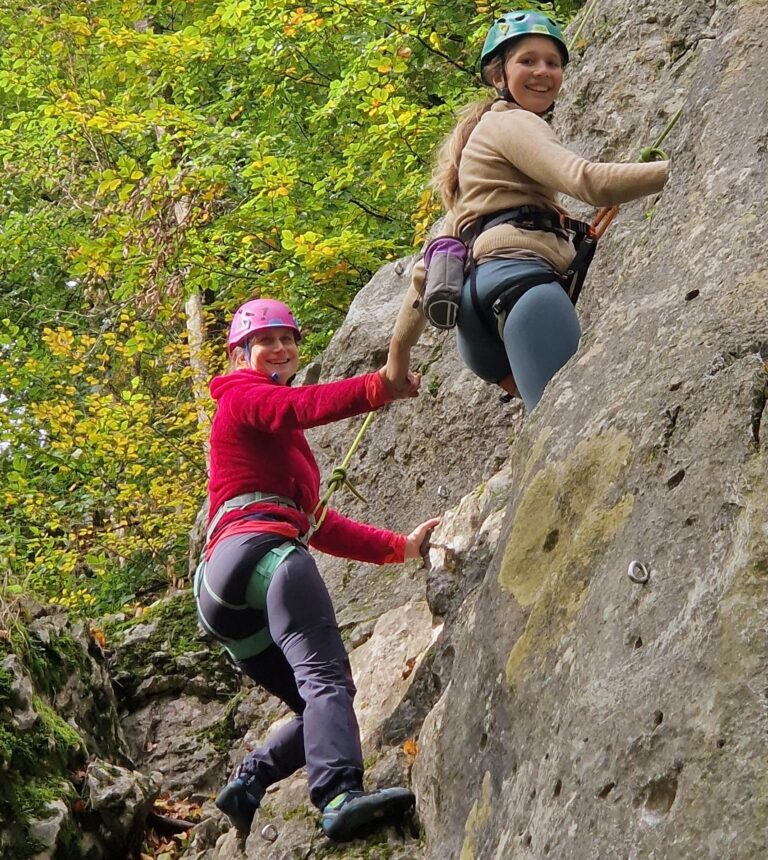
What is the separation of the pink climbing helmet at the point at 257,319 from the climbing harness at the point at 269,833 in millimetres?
2166

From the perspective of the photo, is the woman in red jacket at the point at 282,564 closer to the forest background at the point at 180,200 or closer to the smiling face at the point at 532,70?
the smiling face at the point at 532,70

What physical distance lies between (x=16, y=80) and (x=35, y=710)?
33.3ft

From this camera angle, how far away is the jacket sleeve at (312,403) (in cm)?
433

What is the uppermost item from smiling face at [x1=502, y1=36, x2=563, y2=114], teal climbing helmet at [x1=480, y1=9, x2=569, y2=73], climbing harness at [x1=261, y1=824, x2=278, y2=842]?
teal climbing helmet at [x1=480, y1=9, x2=569, y2=73]

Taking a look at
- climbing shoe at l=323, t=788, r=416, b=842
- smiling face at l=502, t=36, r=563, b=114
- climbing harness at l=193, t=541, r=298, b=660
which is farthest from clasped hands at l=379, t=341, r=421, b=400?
climbing shoe at l=323, t=788, r=416, b=842

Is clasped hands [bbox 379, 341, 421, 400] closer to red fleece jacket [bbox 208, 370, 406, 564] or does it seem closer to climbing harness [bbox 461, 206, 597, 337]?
red fleece jacket [bbox 208, 370, 406, 564]

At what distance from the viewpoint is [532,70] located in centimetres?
435

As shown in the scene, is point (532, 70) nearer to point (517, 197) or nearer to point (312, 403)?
point (517, 197)

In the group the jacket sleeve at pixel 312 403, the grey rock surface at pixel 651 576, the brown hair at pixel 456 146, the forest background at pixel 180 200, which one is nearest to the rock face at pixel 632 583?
the grey rock surface at pixel 651 576

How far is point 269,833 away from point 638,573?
8.44 ft

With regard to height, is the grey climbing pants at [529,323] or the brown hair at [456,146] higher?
the brown hair at [456,146]

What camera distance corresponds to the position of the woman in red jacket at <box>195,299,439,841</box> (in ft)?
13.4

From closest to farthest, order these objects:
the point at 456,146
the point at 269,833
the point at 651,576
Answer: the point at 651,576 → the point at 456,146 → the point at 269,833

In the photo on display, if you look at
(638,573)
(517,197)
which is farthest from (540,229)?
(638,573)
